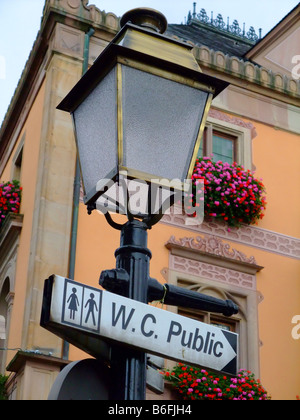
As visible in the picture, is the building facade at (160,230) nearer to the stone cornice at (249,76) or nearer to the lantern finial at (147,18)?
the stone cornice at (249,76)

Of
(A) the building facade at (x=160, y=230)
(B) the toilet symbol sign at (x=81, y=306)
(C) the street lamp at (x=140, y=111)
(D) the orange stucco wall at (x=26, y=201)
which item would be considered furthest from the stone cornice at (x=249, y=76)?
(B) the toilet symbol sign at (x=81, y=306)

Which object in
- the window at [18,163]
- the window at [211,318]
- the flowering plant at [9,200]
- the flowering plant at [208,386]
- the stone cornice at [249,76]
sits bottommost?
the flowering plant at [208,386]

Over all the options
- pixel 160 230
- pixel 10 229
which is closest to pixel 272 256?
pixel 160 230

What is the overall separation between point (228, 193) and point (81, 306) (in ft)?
30.2

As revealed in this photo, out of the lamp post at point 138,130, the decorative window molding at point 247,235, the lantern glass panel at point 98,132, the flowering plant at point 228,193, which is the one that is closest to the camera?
the lamp post at point 138,130

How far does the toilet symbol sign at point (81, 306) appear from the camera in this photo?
349cm

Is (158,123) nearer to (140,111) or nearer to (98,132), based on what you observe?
(140,111)

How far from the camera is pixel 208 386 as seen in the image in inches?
429

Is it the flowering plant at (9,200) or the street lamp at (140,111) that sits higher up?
the flowering plant at (9,200)

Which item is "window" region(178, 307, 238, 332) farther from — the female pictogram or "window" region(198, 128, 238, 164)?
the female pictogram

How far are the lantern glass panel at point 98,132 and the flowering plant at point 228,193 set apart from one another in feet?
27.0

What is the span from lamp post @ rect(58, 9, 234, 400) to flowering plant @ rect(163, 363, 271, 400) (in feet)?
22.6

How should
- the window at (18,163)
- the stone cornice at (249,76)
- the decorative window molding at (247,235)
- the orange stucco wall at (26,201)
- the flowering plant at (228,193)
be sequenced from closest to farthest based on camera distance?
1. the orange stucco wall at (26,201)
2. the decorative window molding at (247,235)
3. the flowering plant at (228,193)
4. the stone cornice at (249,76)
5. the window at (18,163)

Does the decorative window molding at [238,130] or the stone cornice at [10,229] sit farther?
the decorative window molding at [238,130]
